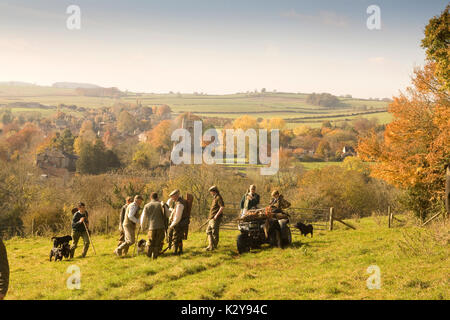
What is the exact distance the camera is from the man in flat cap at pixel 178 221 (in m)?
13.1

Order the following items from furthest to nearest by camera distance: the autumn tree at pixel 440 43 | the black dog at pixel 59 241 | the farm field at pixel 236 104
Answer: the farm field at pixel 236 104, the autumn tree at pixel 440 43, the black dog at pixel 59 241

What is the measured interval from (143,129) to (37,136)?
39350mm

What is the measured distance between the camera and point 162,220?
1255 cm

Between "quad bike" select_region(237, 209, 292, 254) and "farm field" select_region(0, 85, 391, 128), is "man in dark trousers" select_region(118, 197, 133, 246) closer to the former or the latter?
"quad bike" select_region(237, 209, 292, 254)

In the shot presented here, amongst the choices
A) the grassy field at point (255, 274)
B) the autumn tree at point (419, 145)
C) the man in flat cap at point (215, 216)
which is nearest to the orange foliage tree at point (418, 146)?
the autumn tree at point (419, 145)

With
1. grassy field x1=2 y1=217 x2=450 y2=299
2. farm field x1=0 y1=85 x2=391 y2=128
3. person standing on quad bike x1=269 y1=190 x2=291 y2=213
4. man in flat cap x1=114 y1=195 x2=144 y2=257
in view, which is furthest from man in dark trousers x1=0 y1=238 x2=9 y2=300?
farm field x1=0 y1=85 x2=391 y2=128

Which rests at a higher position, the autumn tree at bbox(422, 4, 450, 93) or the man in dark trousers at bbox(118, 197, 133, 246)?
the autumn tree at bbox(422, 4, 450, 93)

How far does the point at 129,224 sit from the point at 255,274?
5358 millimetres

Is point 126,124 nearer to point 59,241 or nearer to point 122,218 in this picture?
point 59,241

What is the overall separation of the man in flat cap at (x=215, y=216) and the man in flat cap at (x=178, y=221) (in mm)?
925

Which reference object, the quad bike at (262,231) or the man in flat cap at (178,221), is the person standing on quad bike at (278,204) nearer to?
the quad bike at (262,231)

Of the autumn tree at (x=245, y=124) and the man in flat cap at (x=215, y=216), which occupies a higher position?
the autumn tree at (x=245, y=124)

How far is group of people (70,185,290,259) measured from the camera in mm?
12508
